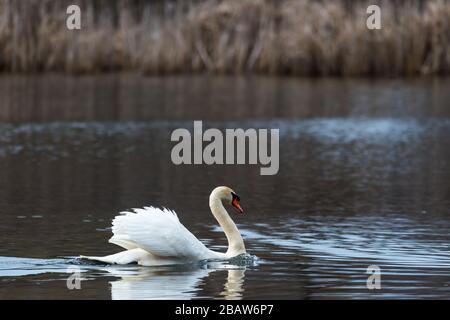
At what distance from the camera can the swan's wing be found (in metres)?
10.9

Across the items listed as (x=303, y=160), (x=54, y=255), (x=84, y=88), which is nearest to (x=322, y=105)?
(x=84, y=88)

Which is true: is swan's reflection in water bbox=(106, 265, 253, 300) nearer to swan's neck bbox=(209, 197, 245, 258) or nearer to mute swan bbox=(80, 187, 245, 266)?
mute swan bbox=(80, 187, 245, 266)

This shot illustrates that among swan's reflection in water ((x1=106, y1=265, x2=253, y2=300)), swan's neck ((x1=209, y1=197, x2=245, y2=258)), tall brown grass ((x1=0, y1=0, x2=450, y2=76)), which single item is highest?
tall brown grass ((x1=0, y1=0, x2=450, y2=76))

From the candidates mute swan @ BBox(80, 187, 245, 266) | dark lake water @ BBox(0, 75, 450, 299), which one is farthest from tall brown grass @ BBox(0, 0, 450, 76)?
mute swan @ BBox(80, 187, 245, 266)

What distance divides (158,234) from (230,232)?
1.06 meters

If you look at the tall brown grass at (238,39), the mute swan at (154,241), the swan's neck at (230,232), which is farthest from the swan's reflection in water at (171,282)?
the tall brown grass at (238,39)

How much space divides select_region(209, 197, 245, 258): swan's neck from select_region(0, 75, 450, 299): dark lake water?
219 millimetres

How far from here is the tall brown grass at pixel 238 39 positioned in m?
33.8

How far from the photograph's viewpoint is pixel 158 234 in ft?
35.6

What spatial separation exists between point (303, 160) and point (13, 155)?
4.73 metres

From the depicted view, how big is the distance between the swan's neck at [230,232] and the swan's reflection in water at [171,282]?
29 cm

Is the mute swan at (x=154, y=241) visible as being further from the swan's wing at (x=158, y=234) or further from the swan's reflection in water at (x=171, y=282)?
the swan's reflection in water at (x=171, y=282)

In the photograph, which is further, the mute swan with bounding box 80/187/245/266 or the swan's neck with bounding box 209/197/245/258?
the swan's neck with bounding box 209/197/245/258
